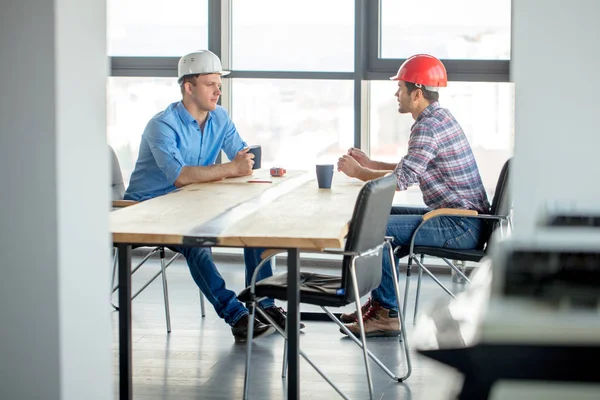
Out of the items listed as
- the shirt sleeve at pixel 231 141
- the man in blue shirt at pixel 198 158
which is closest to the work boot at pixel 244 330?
the man in blue shirt at pixel 198 158

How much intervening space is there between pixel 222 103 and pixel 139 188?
6.03ft

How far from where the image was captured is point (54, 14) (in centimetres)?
155

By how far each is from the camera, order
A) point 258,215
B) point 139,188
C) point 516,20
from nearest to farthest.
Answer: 1. point 516,20
2. point 258,215
3. point 139,188

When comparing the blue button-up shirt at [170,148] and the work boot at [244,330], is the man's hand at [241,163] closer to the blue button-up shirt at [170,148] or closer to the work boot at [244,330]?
the blue button-up shirt at [170,148]

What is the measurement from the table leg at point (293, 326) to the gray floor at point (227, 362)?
0.60 meters

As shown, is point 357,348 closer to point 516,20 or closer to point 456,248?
point 456,248

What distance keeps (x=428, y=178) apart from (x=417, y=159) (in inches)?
6.9

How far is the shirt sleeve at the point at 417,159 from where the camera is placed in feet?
14.5

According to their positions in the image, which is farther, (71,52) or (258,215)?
(258,215)

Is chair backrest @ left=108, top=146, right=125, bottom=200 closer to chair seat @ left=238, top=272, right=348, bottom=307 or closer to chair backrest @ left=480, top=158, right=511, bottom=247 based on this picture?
chair seat @ left=238, top=272, right=348, bottom=307

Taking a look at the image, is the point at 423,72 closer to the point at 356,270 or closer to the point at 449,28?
the point at 449,28

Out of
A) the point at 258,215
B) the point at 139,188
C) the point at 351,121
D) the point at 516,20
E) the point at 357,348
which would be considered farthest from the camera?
the point at 351,121

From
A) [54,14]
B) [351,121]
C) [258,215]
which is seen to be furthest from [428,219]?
[54,14]

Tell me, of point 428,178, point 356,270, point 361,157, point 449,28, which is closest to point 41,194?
point 356,270
